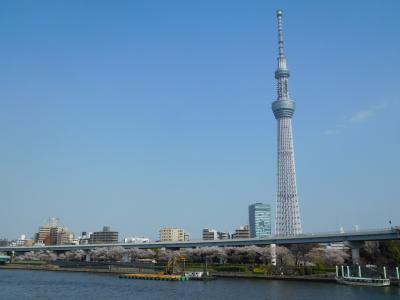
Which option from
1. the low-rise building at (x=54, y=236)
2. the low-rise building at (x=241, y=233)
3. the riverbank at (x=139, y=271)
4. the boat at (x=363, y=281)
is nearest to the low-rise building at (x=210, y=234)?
the low-rise building at (x=241, y=233)

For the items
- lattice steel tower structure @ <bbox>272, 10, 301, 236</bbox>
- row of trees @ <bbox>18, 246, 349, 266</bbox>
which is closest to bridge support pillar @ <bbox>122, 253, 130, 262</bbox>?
row of trees @ <bbox>18, 246, 349, 266</bbox>

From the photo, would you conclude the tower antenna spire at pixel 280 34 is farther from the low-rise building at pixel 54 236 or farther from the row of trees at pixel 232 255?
the low-rise building at pixel 54 236

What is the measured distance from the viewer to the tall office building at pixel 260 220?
13925 cm

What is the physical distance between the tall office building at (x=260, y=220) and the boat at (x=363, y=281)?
100m

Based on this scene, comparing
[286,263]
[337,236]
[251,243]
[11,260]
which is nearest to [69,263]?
[11,260]

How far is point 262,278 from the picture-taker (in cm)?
4575

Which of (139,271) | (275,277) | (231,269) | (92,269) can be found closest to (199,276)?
(231,269)

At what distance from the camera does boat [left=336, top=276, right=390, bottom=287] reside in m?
36.4

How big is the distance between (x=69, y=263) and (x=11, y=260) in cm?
2124

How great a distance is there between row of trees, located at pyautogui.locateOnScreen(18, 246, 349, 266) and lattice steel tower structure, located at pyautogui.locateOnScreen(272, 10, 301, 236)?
2669 centimetres

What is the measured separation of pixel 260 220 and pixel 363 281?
342 feet

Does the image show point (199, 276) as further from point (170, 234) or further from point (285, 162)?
point (170, 234)

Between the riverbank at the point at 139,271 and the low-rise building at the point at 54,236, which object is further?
the low-rise building at the point at 54,236

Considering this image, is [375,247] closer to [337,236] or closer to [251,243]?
[337,236]
